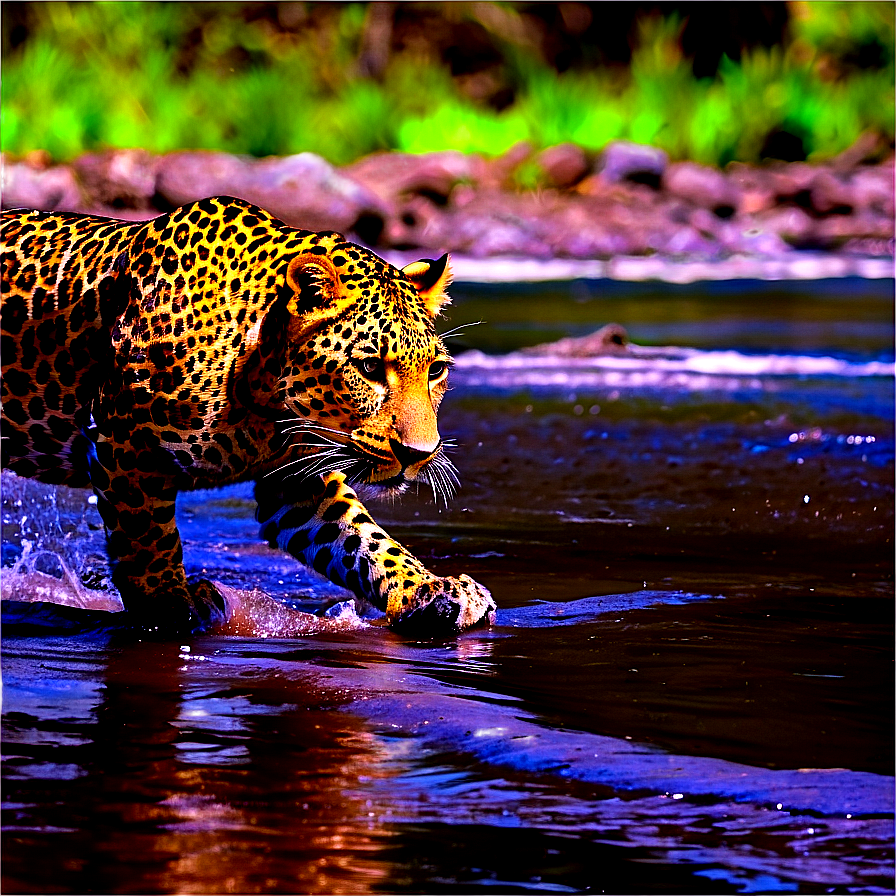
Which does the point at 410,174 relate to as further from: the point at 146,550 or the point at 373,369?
the point at 373,369

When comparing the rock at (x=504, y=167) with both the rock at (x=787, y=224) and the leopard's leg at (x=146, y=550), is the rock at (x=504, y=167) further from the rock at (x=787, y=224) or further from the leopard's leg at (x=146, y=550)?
the leopard's leg at (x=146, y=550)

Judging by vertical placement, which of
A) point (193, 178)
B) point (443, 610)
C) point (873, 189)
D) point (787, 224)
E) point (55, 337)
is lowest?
point (443, 610)

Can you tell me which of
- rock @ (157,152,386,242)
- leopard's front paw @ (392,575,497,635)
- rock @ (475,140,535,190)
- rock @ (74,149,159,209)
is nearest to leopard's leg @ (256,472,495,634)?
leopard's front paw @ (392,575,497,635)

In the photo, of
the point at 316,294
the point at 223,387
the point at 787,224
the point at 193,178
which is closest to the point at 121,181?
the point at 193,178

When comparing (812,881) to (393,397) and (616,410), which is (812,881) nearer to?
(393,397)

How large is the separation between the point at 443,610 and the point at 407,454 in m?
0.60

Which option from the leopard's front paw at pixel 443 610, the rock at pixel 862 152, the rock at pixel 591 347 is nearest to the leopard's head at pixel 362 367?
the leopard's front paw at pixel 443 610

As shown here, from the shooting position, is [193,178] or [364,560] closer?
[364,560]

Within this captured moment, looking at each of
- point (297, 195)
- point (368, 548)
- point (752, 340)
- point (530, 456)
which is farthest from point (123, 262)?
point (297, 195)

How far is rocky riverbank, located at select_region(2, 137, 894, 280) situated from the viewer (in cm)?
2100

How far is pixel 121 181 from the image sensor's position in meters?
22.0

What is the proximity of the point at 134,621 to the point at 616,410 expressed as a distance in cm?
519

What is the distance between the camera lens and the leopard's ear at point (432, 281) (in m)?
5.10

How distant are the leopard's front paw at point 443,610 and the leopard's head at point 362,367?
45 centimetres
